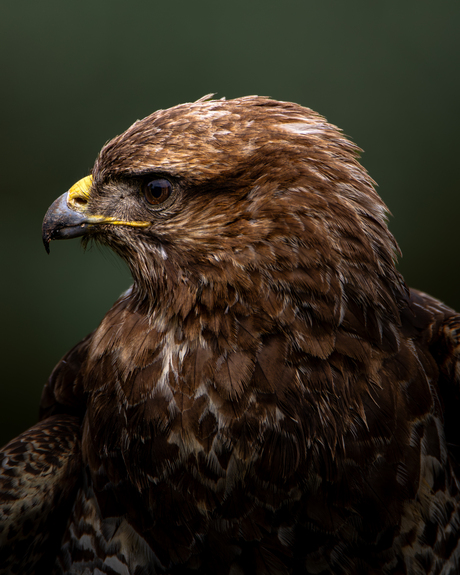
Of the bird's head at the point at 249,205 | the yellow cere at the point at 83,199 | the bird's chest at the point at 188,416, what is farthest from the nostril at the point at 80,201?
the bird's chest at the point at 188,416

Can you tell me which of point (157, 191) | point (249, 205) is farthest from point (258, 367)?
point (157, 191)

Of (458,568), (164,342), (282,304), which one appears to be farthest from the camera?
(458,568)

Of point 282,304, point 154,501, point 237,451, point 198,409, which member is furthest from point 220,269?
point 154,501

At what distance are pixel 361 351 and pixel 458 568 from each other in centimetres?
86

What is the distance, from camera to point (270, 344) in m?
1.41

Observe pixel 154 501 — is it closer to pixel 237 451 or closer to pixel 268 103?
pixel 237 451

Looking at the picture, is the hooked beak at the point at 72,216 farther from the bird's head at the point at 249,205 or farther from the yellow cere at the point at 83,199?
the bird's head at the point at 249,205

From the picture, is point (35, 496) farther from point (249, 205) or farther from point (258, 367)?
point (249, 205)

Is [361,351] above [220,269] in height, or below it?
below

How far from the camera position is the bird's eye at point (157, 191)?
4.87 ft

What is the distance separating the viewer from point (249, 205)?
1.42m

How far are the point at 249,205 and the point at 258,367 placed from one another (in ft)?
1.45

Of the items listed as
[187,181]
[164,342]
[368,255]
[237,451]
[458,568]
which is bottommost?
[458,568]

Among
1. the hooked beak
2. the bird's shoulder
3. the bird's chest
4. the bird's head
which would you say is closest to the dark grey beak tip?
the hooked beak
